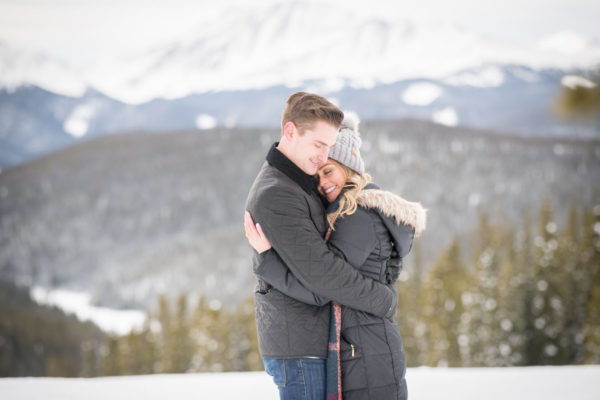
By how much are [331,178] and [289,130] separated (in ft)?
0.91

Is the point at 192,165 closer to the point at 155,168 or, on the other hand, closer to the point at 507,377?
the point at 155,168

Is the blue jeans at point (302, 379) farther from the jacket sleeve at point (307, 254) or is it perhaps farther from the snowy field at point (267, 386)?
the snowy field at point (267, 386)

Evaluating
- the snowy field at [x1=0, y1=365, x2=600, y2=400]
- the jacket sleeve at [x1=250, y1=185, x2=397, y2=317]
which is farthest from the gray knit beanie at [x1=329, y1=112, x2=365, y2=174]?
the snowy field at [x1=0, y1=365, x2=600, y2=400]

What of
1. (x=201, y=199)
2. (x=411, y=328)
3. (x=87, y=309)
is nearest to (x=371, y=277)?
(x=411, y=328)

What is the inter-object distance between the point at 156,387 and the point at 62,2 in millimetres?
211139

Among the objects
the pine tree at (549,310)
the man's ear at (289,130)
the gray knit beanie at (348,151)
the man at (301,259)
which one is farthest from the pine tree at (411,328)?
the man's ear at (289,130)

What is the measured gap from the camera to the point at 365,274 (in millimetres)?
2303

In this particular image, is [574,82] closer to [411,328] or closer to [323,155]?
[323,155]

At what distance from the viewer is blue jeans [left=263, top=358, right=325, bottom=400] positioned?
228 centimetres

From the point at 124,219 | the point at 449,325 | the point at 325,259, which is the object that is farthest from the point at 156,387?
the point at 124,219

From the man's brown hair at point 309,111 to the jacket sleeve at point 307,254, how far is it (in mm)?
273

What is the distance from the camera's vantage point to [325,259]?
85.7 inches

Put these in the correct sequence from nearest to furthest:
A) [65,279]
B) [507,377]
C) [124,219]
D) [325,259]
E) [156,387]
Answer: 1. [325,259]
2. [156,387]
3. [507,377]
4. [65,279]
5. [124,219]

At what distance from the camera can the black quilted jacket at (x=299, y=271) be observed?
218 centimetres
